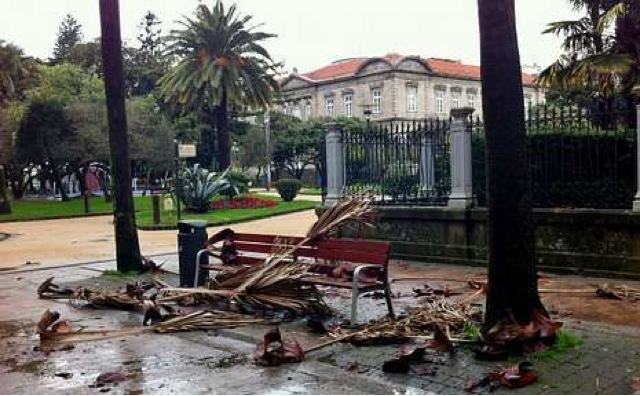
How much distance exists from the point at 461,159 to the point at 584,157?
1.88 meters

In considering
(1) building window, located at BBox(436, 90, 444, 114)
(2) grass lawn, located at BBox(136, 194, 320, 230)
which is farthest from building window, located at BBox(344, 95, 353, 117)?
(2) grass lawn, located at BBox(136, 194, 320, 230)

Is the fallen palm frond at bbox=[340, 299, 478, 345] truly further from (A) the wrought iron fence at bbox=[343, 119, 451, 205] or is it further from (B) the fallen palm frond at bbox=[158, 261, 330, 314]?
(A) the wrought iron fence at bbox=[343, 119, 451, 205]

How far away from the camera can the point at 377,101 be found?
7094 centimetres

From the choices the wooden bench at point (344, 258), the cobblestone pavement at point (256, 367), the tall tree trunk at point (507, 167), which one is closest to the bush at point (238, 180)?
the wooden bench at point (344, 258)

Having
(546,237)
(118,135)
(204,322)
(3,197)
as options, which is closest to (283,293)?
(204,322)

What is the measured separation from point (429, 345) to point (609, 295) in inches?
127

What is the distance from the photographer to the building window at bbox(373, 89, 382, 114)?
2781 inches

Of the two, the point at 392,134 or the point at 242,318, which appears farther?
the point at 392,134

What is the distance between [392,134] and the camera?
12773 mm

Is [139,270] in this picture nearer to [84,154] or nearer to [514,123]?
[514,123]

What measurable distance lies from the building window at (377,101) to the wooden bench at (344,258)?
62.7 m

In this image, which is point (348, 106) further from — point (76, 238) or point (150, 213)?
point (76, 238)

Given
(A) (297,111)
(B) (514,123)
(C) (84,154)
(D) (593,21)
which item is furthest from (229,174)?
(A) (297,111)

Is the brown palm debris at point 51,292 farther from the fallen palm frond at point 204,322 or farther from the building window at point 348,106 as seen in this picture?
the building window at point 348,106
